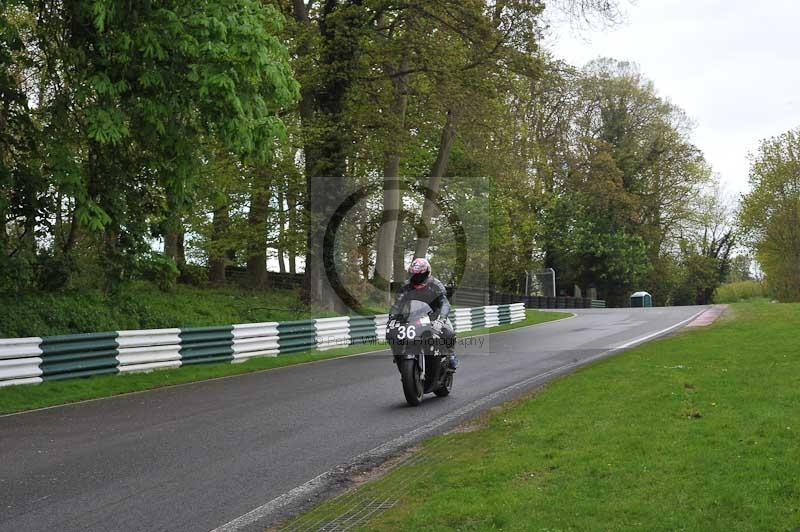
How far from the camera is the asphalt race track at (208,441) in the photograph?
638cm

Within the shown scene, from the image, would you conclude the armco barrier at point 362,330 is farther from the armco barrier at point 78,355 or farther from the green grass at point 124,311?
the armco barrier at point 78,355

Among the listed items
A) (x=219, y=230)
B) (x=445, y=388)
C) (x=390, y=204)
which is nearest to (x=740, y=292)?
(x=390, y=204)

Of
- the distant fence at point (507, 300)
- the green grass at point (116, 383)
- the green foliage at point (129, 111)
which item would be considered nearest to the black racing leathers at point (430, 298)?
the green foliage at point (129, 111)

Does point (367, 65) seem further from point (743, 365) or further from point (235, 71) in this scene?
point (743, 365)

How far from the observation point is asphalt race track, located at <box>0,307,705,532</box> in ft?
20.9

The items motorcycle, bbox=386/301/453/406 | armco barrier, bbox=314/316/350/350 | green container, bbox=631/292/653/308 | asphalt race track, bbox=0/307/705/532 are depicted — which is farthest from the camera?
green container, bbox=631/292/653/308

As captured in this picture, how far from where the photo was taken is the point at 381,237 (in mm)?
32344

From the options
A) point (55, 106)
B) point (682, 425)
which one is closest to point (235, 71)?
point (55, 106)

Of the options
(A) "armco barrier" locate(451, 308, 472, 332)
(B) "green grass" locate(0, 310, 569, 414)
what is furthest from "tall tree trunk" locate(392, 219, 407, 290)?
(B) "green grass" locate(0, 310, 569, 414)

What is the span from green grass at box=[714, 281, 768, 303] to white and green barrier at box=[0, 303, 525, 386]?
4867 cm

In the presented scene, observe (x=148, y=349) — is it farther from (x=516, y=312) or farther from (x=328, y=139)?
(x=516, y=312)

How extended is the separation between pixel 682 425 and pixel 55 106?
38.7 feet

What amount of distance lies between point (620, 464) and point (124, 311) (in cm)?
1486
